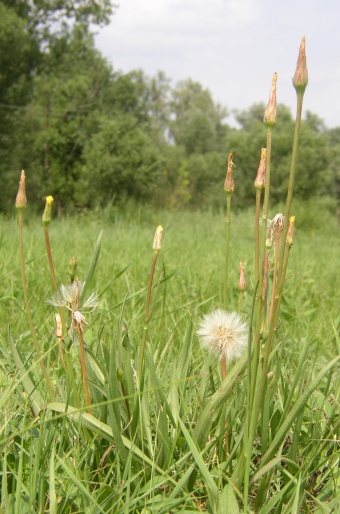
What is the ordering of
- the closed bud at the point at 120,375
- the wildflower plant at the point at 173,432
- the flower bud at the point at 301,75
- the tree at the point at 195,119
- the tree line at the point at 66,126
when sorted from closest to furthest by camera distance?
the flower bud at the point at 301,75, the wildflower plant at the point at 173,432, the closed bud at the point at 120,375, the tree line at the point at 66,126, the tree at the point at 195,119

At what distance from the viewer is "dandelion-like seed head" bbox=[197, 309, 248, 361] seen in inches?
50.2

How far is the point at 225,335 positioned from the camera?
1278mm

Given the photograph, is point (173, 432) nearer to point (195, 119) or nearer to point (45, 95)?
point (45, 95)

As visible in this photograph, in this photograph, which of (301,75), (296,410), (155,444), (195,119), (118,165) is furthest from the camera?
(195,119)

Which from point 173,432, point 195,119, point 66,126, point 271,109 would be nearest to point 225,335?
point 173,432

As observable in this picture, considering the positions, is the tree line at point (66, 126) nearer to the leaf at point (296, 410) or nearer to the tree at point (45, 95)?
the tree at point (45, 95)

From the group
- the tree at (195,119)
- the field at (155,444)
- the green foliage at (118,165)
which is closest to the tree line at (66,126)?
the green foliage at (118,165)

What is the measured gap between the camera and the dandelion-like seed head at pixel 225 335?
A: 4.18ft

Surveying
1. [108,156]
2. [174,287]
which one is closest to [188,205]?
[108,156]

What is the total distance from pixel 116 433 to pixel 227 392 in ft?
0.67

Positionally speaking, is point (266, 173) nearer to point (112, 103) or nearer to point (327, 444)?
point (327, 444)

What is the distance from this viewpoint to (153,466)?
1128 millimetres

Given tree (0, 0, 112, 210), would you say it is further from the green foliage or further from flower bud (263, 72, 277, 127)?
flower bud (263, 72, 277, 127)

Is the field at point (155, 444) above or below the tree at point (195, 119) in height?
below
